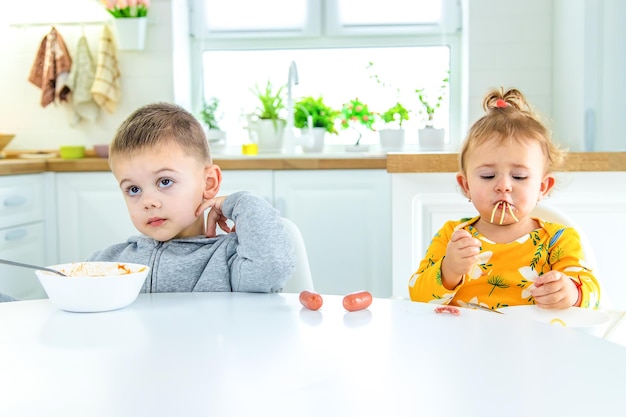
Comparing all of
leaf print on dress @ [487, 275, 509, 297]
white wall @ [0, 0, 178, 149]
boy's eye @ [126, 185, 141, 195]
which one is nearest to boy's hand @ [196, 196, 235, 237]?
boy's eye @ [126, 185, 141, 195]

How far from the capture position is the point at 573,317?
3.48 ft

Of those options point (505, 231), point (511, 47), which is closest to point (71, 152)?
point (511, 47)

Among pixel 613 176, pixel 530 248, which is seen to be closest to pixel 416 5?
pixel 613 176

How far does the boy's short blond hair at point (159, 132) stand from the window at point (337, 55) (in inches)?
104

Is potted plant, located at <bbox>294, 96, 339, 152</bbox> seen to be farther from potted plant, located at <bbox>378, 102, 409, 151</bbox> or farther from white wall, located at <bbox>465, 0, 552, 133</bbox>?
white wall, located at <bbox>465, 0, 552, 133</bbox>

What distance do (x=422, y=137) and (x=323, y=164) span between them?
982 millimetres

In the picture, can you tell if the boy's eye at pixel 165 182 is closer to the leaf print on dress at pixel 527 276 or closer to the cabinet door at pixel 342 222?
the leaf print on dress at pixel 527 276

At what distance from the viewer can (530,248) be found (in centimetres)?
152

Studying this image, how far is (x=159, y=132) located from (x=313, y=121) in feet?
8.59

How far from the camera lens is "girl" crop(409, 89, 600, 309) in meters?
1.47

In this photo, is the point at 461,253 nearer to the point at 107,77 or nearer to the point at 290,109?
the point at 290,109

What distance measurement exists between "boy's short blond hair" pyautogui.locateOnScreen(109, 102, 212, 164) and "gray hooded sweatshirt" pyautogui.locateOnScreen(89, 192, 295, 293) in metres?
0.13

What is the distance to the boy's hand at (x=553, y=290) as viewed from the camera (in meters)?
1.27

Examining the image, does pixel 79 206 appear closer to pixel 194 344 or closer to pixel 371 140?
pixel 371 140
